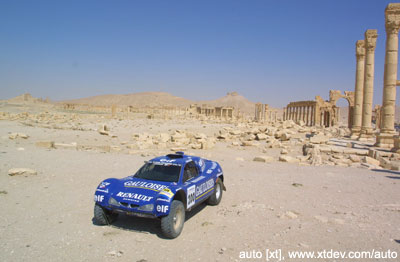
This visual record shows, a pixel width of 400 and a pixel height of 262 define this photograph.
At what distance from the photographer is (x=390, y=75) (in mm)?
20016

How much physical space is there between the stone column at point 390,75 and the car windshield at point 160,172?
58.9ft

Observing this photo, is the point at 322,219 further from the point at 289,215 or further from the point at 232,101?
the point at 232,101

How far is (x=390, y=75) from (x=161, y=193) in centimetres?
2036

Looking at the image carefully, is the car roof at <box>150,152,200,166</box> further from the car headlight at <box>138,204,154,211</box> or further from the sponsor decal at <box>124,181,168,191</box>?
the car headlight at <box>138,204,154,211</box>

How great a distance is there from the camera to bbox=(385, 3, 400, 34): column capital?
19.4 metres

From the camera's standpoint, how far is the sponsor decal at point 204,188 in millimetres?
6339

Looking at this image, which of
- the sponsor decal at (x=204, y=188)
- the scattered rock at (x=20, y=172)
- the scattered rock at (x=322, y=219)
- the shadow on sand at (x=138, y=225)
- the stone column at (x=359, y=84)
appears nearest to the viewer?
the shadow on sand at (x=138, y=225)

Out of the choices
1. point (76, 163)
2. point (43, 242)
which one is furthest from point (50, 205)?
point (76, 163)

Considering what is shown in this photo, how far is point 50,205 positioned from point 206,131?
1004 inches

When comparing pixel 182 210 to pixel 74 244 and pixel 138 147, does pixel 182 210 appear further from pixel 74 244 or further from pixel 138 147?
pixel 138 147

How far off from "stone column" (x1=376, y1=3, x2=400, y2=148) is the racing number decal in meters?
17.8

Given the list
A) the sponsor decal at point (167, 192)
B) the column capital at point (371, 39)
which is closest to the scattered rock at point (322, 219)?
the sponsor decal at point (167, 192)

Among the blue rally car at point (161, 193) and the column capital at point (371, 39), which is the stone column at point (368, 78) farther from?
the blue rally car at point (161, 193)

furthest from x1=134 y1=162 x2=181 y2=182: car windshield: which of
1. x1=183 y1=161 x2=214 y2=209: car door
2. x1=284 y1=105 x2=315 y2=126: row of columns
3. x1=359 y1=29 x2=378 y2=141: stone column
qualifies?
x1=284 y1=105 x2=315 y2=126: row of columns
